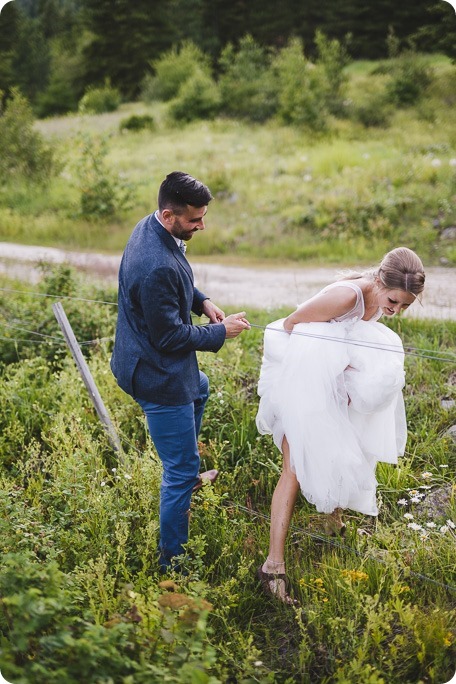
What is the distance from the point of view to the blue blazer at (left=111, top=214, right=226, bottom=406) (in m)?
3.04

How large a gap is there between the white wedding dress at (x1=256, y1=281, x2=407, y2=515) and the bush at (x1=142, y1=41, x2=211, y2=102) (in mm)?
14704

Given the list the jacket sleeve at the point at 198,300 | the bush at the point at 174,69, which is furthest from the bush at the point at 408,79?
the jacket sleeve at the point at 198,300

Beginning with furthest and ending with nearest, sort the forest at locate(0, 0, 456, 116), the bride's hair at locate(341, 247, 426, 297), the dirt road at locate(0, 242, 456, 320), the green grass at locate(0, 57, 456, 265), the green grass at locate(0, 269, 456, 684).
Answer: the forest at locate(0, 0, 456, 116) < the green grass at locate(0, 57, 456, 265) < the dirt road at locate(0, 242, 456, 320) < the bride's hair at locate(341, 247, 426, 297) < the green grass at locate(0, 269, 456, 684)

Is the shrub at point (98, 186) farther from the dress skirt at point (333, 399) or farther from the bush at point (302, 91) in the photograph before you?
the dress skirt at point (333, 399)

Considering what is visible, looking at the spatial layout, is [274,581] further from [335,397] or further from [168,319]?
[168,319]

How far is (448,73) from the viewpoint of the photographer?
13.8 meters

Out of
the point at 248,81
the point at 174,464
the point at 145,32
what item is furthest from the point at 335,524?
the point at 248,81

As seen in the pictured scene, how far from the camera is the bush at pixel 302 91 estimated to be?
599 inches

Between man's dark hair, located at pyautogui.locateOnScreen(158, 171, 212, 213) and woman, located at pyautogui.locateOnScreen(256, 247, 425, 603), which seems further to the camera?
woman, located at pyautogui.locateOnScreen(256, 247, 425, 603)

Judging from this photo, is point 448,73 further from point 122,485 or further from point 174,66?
point 122,485

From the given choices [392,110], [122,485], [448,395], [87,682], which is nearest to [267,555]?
[122,485]

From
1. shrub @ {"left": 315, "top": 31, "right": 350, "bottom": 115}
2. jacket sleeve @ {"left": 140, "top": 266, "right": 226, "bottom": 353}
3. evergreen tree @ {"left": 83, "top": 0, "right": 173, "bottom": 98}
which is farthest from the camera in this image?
shrub @ {"left": 315, "top": 31, "right": 350, "bottom": 115}

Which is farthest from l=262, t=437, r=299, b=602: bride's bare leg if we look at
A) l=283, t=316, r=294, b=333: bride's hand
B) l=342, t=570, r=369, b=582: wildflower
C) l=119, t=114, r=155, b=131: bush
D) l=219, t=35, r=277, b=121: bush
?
l=119, t=114, r=155, b=131: bush

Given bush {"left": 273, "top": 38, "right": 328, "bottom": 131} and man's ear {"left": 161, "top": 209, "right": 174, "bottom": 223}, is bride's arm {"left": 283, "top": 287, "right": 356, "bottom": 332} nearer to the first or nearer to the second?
man's ear {"left": 161, "top": 209, "right": 174, "bottom": 223}
